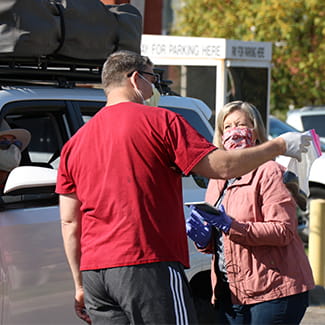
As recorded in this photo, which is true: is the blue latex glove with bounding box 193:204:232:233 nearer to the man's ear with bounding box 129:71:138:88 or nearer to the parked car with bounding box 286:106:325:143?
the man's ear with bounding box 129:71:138:88

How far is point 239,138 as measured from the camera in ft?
12.0

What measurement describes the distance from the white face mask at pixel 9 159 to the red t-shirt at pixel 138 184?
112 cm

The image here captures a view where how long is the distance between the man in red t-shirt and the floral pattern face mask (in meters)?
0.57

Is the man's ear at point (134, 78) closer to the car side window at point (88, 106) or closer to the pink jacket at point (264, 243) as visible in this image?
the pink jacket at point (264, 243)

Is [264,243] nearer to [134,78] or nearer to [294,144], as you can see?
[294,144]

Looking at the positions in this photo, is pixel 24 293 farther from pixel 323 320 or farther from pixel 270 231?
pixel 323 320

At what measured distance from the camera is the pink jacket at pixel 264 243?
353 cm

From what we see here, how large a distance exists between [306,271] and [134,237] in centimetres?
108

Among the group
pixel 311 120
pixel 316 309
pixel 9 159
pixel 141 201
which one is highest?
pixel 311 120

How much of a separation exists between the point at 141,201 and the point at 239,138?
2.82 feet

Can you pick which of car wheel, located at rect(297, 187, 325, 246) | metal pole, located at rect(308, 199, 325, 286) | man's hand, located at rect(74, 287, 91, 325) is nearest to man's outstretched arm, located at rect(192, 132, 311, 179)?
man's hand, located at rect(74, 287, 91, 325)

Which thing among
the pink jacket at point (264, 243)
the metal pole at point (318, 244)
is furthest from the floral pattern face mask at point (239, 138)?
the metal pole at point (318, 244)

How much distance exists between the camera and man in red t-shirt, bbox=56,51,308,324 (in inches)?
117

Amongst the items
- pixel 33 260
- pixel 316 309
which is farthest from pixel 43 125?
pixel 316 309
